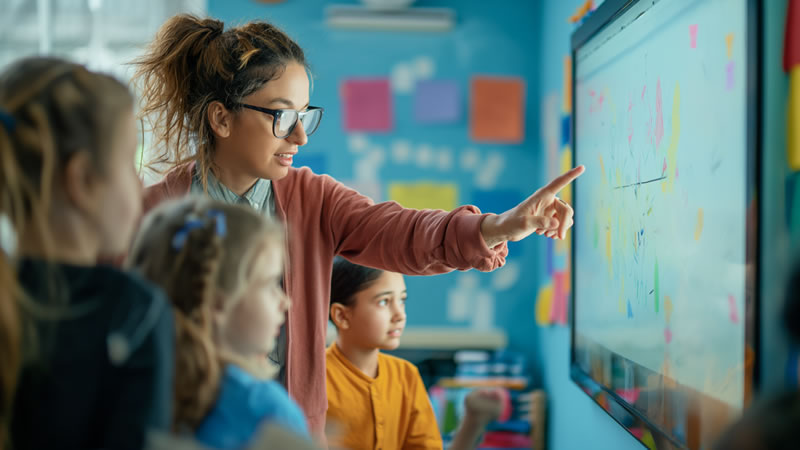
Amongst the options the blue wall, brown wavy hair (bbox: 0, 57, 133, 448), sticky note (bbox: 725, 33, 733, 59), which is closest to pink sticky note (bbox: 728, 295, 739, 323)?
sticky note (bbox: 725, 33, 733, 59)

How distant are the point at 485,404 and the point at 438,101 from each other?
2239 mm

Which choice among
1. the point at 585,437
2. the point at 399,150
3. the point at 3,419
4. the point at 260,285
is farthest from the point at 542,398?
the point at 3,419

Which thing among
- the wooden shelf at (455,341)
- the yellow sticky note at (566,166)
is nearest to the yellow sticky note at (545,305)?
the wooden shelf at (455,341)

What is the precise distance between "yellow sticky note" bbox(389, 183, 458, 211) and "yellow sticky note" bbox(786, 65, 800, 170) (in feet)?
7.01

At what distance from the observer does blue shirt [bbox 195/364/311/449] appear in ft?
2.33

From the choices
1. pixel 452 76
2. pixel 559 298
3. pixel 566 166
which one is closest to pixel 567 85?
pixel 566 166

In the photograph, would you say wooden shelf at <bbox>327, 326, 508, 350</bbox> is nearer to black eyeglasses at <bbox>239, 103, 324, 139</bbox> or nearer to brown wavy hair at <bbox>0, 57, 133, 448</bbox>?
black eyeglasses at <bbox>239, 103, 324, 139</bbox>

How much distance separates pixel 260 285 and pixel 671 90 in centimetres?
105

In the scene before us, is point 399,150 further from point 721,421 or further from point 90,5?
point 721,421

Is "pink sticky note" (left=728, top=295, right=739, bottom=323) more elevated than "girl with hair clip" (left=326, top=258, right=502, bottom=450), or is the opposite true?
"pink sticky note" (left=728, top=295, right=739, bottom=323)

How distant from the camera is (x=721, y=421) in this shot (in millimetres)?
1228

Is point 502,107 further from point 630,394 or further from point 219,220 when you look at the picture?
point 219,220

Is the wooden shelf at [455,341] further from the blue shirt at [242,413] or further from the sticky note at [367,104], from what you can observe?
the blue shirt at [242,413]

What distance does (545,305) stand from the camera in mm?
2922
